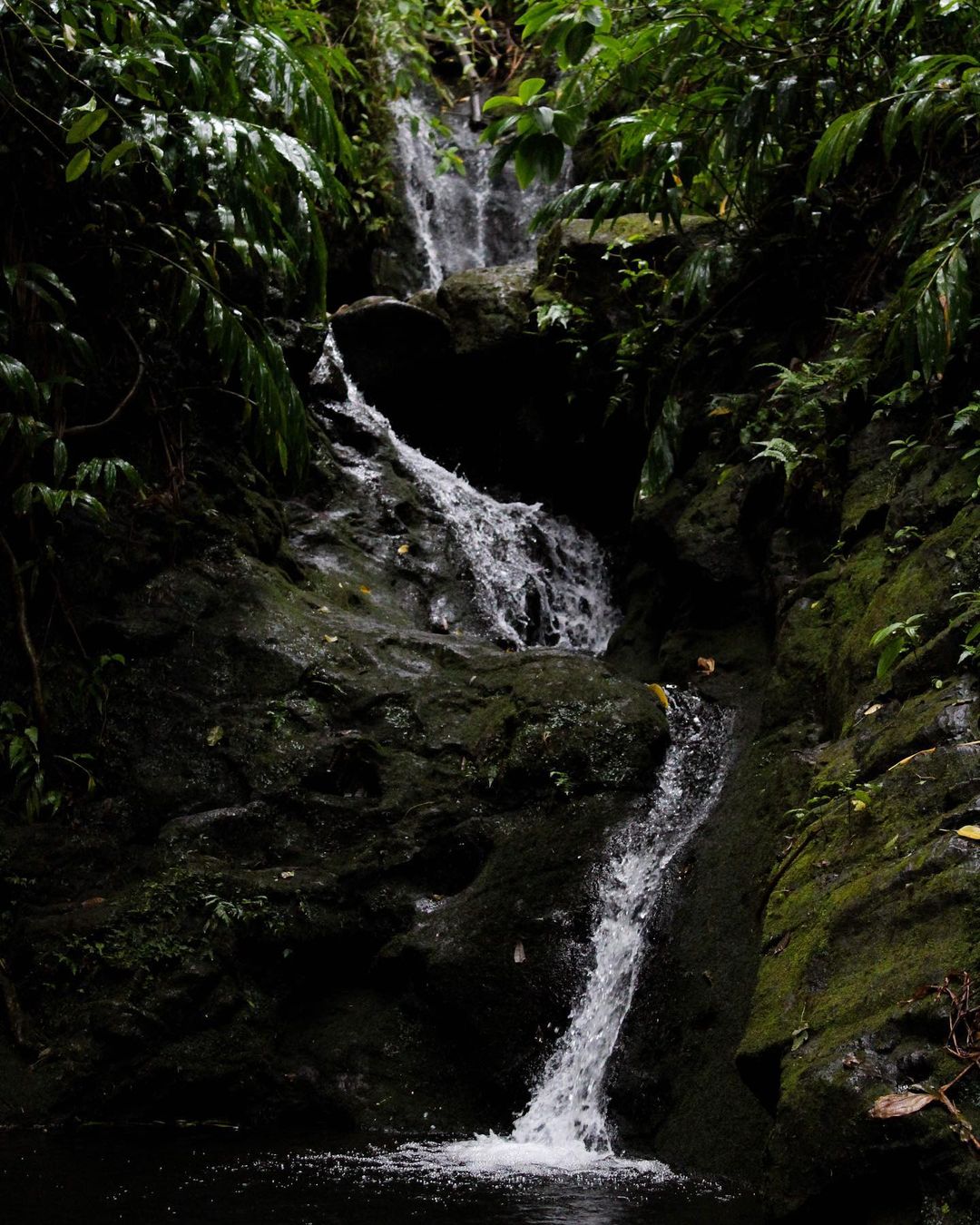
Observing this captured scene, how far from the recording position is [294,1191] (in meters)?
3.12

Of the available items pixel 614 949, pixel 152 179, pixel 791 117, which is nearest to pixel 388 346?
pixel 152 179

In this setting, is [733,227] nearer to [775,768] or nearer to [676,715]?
[676,715]

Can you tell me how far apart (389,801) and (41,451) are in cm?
256

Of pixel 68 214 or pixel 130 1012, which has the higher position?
pixel 68 214

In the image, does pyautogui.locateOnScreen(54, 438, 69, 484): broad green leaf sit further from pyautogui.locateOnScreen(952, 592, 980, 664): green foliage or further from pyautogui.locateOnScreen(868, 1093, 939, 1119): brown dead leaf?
pyautogui.locateOnScreen(868, 1093, 939, 1119): brown dead leaf

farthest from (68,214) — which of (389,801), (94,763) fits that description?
(389,801)

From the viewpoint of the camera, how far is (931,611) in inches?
151

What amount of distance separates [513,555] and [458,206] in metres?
5.73

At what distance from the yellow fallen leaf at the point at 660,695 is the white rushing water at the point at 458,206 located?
272 inches

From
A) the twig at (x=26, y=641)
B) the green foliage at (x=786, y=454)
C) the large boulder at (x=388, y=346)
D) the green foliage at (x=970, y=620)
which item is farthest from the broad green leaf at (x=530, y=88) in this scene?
the large boulder at (x=388, y=346)

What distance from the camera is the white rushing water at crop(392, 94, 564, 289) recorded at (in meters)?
11.4

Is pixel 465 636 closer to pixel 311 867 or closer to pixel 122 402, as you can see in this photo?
pixel 311 867

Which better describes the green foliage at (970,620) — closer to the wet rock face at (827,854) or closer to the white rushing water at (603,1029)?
the wet rock face at (827,854)

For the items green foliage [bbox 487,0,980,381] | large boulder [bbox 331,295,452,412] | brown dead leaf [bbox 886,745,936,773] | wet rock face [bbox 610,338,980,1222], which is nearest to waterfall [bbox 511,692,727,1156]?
wet rock face [bbox 610,338,980,1222]
